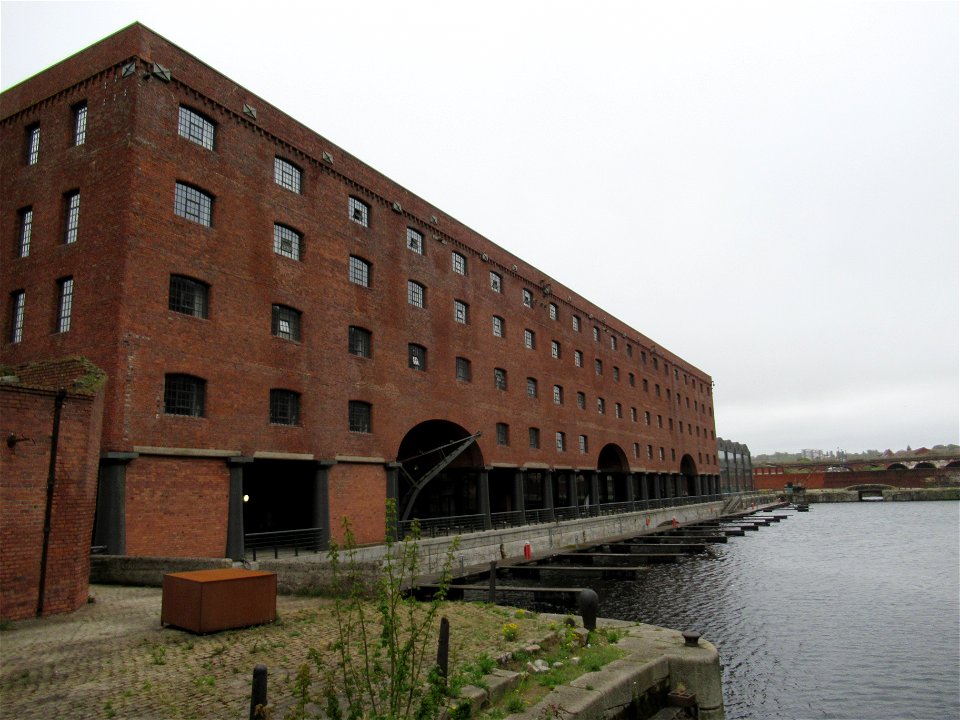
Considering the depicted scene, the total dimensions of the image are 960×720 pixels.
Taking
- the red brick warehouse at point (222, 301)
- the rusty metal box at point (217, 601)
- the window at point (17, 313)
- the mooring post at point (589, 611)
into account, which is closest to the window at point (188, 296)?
the red brick warehouse at point (222, 301)

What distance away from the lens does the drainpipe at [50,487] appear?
11.2 m

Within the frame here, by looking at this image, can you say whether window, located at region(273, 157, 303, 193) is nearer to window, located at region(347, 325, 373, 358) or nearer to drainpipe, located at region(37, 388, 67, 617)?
window, located at region(347, 325, 373, 358)

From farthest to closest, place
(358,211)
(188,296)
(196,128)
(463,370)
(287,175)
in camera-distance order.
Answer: (463,370), (358,211), (287,175), (196,128), (188,296)

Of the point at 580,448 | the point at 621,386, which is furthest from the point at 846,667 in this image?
the point at 621,386

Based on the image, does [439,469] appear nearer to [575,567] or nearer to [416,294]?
[575,567]

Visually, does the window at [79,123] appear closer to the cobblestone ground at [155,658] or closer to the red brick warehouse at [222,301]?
the red brick warehouse at [222,301]

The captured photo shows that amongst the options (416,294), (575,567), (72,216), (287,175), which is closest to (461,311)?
(416,294)

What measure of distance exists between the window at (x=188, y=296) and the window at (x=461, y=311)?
1368cm

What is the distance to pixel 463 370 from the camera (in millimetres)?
31297

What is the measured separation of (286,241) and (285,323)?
3.01m

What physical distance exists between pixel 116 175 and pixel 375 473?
1312 centimetres

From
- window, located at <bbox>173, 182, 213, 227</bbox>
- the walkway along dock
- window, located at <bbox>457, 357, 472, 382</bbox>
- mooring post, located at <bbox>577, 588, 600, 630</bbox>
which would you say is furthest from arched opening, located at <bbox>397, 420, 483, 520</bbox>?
mooring post, located at <bbox>577, 588, 600, 630</bbox>

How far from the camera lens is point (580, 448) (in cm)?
4150

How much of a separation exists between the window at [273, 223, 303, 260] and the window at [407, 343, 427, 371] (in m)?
6.72
